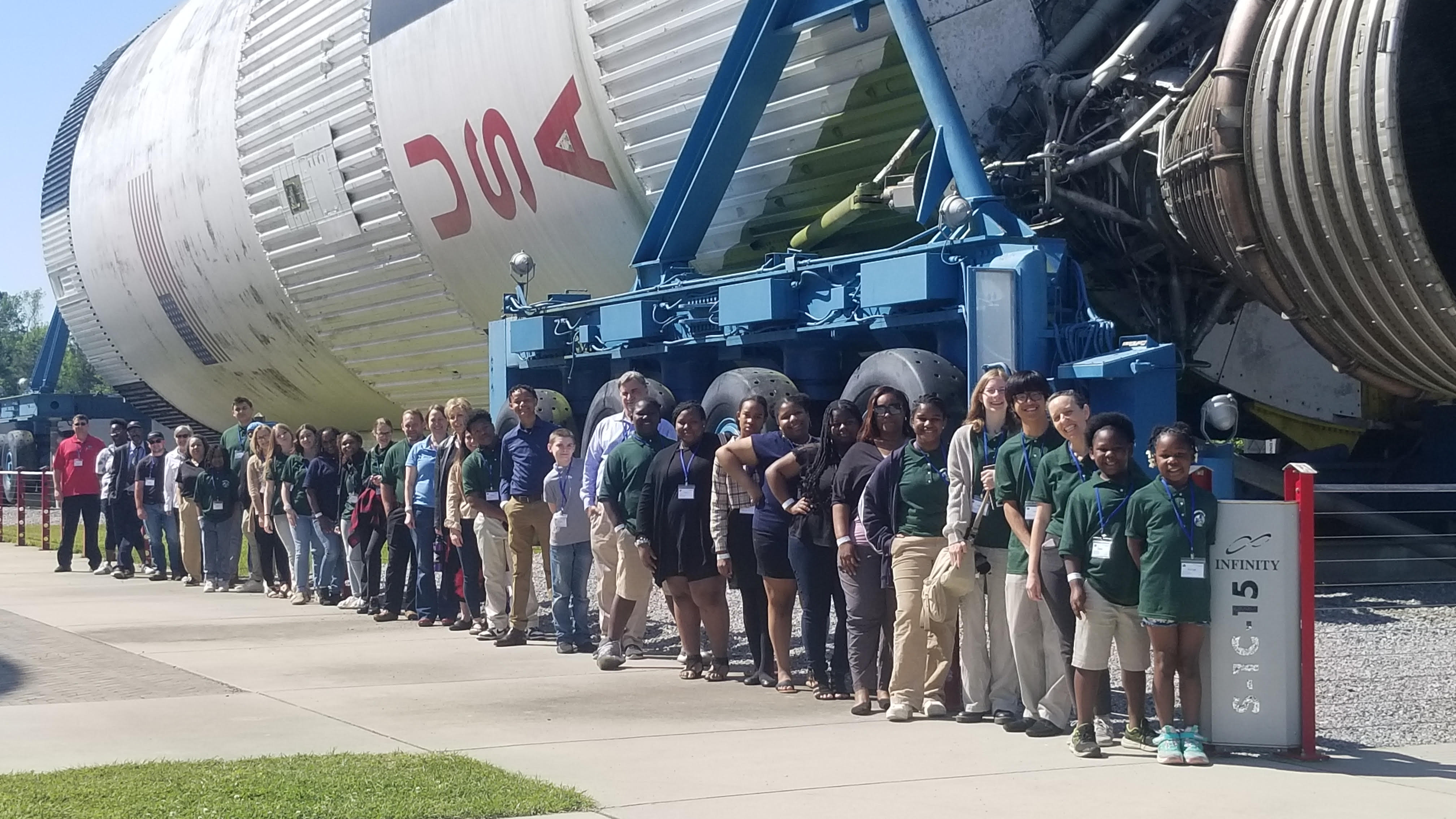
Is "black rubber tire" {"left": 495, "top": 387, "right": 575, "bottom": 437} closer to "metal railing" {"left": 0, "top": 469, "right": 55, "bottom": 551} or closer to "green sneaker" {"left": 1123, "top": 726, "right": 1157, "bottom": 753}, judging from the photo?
"green sneaker" {"left": 1123, "top": 726, "right": 1157, "bottom": 753}

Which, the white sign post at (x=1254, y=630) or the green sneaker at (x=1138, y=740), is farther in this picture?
the green sneaker at (x=1138, y=740)

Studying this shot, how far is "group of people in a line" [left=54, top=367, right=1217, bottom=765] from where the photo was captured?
18.4ft

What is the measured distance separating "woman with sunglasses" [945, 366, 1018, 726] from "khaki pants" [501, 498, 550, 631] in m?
3.16

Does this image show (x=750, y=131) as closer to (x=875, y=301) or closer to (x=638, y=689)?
(x=875, y=301)

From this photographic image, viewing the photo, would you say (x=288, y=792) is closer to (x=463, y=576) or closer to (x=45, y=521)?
(x=463, y=576)

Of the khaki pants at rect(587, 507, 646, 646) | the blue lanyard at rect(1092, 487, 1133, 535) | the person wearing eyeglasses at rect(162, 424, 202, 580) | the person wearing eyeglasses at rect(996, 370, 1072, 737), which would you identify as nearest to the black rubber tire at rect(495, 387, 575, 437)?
the khaki pants at rect(587, 507, 646, 646)

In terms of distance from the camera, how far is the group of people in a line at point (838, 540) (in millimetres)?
5602

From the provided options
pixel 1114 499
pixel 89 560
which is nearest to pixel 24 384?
pixel 89 560

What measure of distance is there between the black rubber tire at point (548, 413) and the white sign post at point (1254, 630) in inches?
223

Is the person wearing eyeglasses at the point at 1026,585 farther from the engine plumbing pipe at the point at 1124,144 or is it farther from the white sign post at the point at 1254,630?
the engine plumbing pipe at the point at 1124,144

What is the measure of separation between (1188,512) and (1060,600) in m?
0.65

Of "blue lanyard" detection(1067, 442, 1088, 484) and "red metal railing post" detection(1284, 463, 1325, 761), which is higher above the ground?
"blue lanyard" detection(1067, 442, 1088, 484)

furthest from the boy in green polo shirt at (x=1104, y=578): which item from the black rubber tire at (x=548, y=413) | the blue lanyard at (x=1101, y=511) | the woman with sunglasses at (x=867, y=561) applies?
the black rubber tire at (x=548, y=413)

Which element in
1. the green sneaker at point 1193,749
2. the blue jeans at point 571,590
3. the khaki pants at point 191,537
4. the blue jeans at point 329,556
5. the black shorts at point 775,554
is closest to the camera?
the green sneaker at point 1193,749
